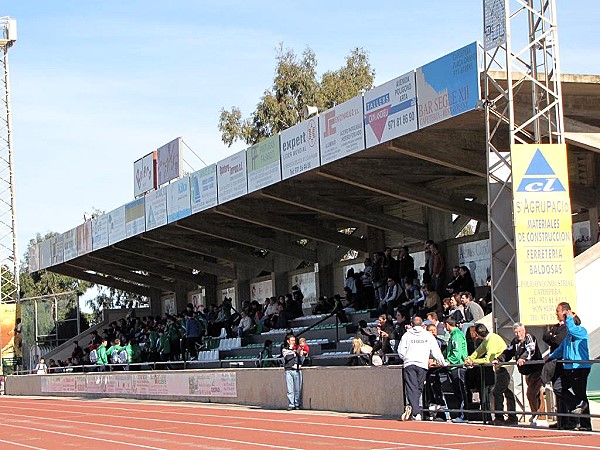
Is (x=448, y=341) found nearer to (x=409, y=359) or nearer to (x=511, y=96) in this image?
(x=409, y=359)

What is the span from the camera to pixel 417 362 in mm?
17672

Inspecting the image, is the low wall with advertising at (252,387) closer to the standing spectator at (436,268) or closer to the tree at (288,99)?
the standing spectator at (436,268)

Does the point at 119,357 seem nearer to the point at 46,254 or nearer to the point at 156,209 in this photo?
the point at 156,209

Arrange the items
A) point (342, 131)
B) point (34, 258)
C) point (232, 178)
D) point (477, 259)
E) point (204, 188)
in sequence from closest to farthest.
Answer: point (342, 131)
point (477, 259)
point (232, 178)
point (204, 188)
point (34, 258)

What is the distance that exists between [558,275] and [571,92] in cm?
486

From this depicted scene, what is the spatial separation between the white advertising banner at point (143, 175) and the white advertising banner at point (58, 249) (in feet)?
17.0

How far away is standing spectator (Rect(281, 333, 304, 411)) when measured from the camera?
2255cm

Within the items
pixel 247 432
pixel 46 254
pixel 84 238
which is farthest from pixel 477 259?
pixel 46 254

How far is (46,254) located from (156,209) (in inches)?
554

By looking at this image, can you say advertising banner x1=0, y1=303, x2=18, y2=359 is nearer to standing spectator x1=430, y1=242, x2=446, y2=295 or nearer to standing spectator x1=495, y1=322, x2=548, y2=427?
standing spectator x1=430, y1=242, x2=446, y2=295

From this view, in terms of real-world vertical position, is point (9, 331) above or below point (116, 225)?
below

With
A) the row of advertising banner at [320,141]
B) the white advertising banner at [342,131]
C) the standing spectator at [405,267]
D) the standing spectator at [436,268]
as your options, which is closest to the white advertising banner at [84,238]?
the row of advertising banner at [320,141]

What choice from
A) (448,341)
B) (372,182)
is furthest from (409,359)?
(372,182)

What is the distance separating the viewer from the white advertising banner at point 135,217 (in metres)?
37.1
